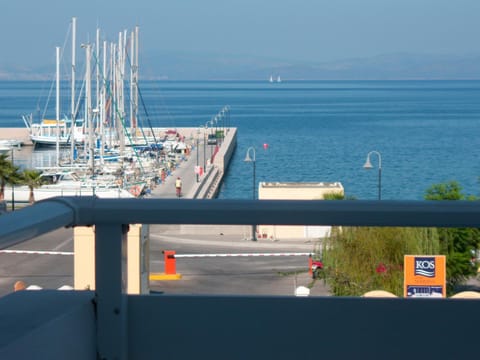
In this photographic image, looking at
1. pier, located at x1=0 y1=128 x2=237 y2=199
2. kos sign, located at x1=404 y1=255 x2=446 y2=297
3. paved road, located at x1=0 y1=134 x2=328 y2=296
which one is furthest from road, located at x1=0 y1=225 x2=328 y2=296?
pier, located at x1=0 y1=128 x2=237 y2=199

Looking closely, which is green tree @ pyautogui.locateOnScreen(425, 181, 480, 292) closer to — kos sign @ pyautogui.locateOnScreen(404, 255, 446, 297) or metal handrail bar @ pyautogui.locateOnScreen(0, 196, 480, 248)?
kos sign @ pyautogui.locateOnScreen(404, 255, 446, 297)

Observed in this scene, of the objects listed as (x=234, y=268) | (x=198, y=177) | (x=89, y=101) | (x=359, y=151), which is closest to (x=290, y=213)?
(x=234, y=268)

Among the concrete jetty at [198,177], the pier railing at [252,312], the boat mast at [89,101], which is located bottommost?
the concrete jetty at [198,177]

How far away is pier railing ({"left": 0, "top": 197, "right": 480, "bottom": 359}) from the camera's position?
2.12 meters

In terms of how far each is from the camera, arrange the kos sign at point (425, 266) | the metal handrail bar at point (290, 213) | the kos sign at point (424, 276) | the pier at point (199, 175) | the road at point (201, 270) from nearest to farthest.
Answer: the metal handrail bar at point (290, 213), the road at point (201, 270), the kos sign at point (424, 276), the kos sign at point (425, 266), the pier at point (199, 175)

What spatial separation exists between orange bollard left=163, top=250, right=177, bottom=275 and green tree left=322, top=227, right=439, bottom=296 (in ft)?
1.42

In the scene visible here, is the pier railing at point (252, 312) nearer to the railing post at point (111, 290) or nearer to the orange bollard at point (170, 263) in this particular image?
the railing post at point (111, 290)

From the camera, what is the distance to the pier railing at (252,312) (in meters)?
2.12

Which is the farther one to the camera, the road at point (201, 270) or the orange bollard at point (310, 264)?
the orange bollard at point (310, 264)

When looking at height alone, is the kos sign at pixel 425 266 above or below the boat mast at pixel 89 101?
below

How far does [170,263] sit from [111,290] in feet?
1.43

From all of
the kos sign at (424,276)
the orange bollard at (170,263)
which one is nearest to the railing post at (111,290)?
the orange bollard at (170,263)

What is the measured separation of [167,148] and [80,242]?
5483 centimetres

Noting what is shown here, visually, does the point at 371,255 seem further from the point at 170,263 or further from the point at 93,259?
the point at 93,259
